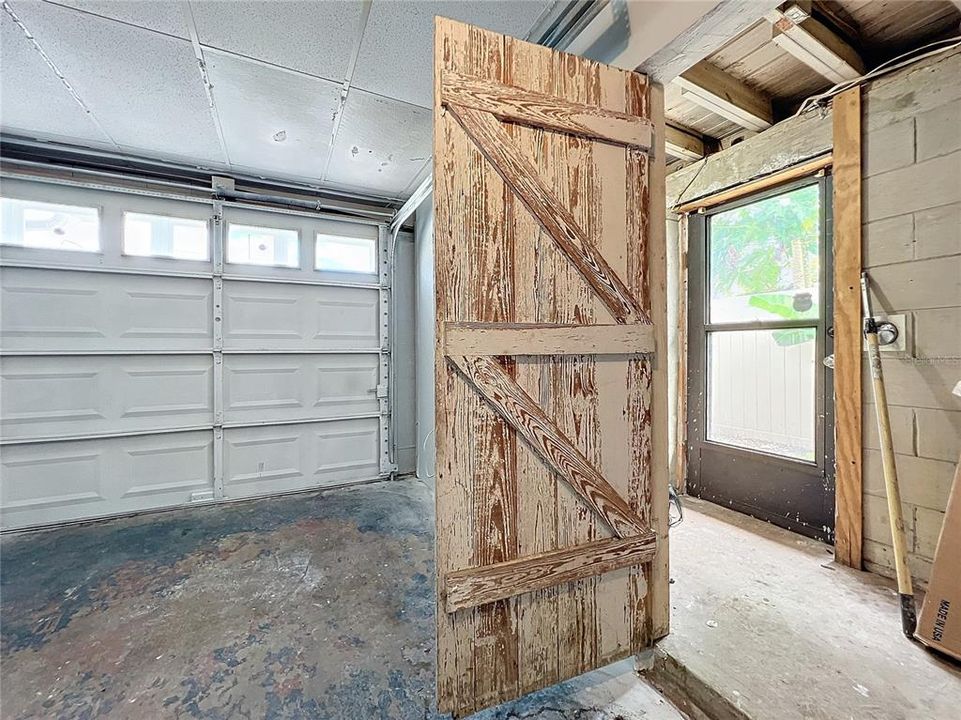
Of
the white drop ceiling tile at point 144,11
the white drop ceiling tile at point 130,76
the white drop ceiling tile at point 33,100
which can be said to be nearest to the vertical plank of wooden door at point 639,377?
the white drop ceiling tile at point 144,11

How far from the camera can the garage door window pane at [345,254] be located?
365 centimetres

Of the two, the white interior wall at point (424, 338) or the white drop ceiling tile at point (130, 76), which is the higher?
the white drop ceiling tile at point (130, 76)

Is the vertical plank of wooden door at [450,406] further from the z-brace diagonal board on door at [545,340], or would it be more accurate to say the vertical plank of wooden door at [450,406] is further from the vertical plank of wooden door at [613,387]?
the vertical plank of wooden door at [613,387]

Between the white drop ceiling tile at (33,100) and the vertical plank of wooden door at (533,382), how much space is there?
2177mm

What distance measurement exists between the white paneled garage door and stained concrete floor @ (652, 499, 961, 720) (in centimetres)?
288

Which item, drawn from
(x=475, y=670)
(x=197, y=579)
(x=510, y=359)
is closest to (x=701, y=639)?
(x=475, y=670)

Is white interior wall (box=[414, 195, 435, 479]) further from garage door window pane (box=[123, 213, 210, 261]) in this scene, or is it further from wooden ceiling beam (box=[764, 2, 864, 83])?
wooden ceiling beam (box=[764, 2, 864, 83])

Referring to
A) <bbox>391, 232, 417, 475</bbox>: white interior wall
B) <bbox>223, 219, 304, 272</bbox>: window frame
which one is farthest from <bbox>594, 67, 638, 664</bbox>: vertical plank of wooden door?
<bbox>223, 219, 304, 272</bbox>: window frame

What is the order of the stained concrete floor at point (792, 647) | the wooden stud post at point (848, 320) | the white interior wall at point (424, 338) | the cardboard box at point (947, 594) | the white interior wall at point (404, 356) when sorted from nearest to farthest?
the stained concrete floor at point (792, 647)
the cardboard box at point (947, 594)
the wooden stud post at point (848, 320)
the white interior wall at point (424, 338)
the white interior wall at point (404, 356)

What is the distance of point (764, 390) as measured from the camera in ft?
8.29

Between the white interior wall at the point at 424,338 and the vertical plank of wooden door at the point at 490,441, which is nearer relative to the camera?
the vertical plank of wooden door at the point at 490,441

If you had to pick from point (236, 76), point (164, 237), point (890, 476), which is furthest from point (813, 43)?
point (164, 237)

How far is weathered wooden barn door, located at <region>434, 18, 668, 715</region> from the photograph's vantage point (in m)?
1.24

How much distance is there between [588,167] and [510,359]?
2.38 feet
